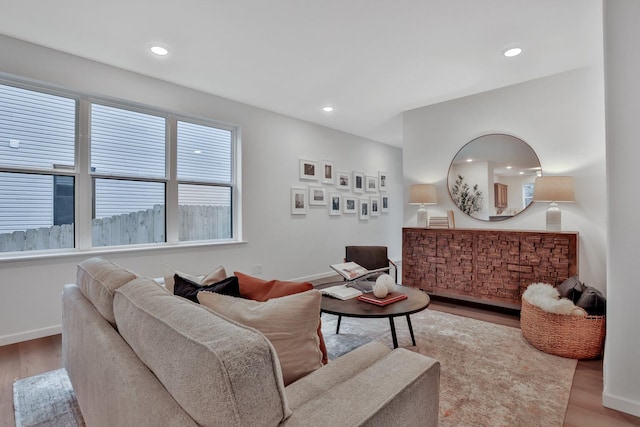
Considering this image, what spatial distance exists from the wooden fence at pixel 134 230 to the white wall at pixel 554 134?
3.01 meters

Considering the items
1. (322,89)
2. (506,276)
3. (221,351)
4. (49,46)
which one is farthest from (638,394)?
(49,46)

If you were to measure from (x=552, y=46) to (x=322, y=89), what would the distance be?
2.27 m

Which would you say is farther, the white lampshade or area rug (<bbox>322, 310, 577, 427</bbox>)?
the white lampshade

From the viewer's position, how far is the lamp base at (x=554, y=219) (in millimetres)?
3240

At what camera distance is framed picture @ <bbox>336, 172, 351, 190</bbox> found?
5559 mm

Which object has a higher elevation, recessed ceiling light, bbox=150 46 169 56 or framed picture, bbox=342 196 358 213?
recessed ceiling light, bbox=150 46 169 56

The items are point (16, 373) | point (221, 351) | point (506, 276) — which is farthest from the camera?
point (506, 276)

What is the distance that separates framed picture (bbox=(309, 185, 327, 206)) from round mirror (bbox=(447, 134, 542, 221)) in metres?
1.97

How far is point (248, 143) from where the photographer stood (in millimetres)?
4352

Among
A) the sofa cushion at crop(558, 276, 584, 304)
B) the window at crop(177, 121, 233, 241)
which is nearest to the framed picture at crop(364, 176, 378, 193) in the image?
the window at crop(177, 121, 233, 241)

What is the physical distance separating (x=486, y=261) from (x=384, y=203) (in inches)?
124

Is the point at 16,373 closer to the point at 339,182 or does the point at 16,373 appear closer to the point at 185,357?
the point at 185,357

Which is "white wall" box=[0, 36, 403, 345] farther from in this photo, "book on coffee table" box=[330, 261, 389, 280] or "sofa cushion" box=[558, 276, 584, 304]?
"sofa cushion" box=[558, 276, 584, 304]

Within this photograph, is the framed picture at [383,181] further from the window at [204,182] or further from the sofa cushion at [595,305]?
the sofa cushion at [595,305]
